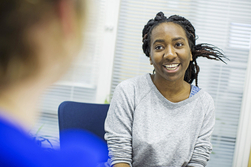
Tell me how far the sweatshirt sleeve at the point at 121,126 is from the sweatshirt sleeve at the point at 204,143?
40 centimetres

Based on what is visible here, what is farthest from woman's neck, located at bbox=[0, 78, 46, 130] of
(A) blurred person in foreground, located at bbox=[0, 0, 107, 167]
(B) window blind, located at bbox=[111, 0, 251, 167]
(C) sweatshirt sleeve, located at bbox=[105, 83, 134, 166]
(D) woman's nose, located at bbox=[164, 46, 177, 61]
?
(B) window blind, located at bbox=[111, 0, 251, 167]

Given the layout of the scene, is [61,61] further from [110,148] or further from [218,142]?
[218,142]

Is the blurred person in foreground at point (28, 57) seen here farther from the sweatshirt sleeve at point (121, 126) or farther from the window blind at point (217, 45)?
the window blind at point (217, 45)

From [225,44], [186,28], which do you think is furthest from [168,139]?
[225,44]

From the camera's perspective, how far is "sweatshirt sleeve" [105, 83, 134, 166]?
4.10 feet

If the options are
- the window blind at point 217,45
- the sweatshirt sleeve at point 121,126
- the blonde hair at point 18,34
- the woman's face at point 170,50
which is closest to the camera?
the blonde hair at point 18,34

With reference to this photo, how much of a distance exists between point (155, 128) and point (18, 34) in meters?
1.18

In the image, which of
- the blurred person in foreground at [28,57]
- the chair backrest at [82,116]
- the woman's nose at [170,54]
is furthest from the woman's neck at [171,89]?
the blurred person in foreground at [28,57]

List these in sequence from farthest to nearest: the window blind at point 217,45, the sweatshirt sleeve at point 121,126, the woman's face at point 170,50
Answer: the window blind at point 217,45 → the woman's face at point 170,50 → the sweatshirt sleeve at point 121,126

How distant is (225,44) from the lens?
2.09 m

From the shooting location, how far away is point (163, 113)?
4.42 ft

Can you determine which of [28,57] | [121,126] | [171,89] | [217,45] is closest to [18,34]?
[28,57]

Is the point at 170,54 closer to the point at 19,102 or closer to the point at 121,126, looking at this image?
the point at 121,126

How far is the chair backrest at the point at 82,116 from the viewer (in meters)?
1.43
